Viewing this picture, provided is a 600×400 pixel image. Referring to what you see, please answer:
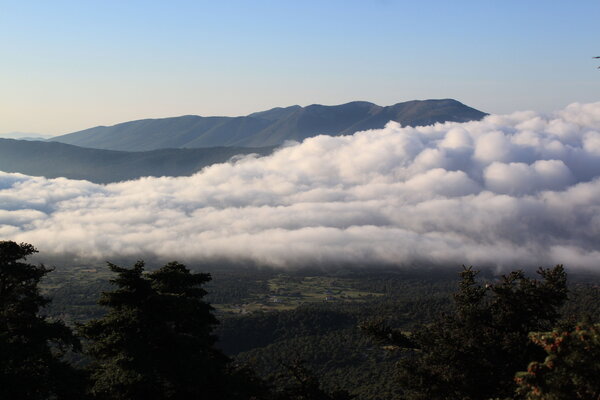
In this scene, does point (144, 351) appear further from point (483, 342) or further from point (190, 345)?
point (483, 342)

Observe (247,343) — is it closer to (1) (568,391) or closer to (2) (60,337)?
(2) (60,337)

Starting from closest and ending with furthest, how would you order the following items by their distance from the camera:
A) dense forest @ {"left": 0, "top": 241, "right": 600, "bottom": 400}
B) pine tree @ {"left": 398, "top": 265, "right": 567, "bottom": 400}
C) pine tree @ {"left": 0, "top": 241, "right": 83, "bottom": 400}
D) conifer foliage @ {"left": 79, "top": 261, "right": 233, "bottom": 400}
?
1. pine tree @ {"left": 0, "top": 241, "right": 83, "bottom": 400}
2. dense forest @ {"left": 0, "top": 241, "right": 600, "bottom": 400}
3. conifer foliage @ {"left": 79, "top": 261, "right": 233, "bottom": 400}
4. pine tree @ {"left": 398, "top": 265, "right": 567, "bottom": 400}

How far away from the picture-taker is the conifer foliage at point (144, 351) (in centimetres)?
3083

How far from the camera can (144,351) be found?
32.3 m

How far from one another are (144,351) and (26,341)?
8.72m

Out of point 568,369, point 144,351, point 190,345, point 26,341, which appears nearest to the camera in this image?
point 568,369

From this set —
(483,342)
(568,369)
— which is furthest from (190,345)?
(568,369)

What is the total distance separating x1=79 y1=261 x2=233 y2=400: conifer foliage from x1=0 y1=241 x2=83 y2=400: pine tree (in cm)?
273

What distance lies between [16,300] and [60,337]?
5.13 metres

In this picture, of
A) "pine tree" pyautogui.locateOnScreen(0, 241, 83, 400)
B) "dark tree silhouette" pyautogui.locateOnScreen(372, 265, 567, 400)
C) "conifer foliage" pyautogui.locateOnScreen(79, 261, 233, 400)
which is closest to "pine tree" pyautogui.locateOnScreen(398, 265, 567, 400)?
"dark tree silhouette" pyautogui.locateOnScreen(372, 265, 567, 400)

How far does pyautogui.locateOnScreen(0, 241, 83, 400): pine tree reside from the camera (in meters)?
28.0

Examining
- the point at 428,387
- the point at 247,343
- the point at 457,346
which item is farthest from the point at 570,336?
the point at 247,343

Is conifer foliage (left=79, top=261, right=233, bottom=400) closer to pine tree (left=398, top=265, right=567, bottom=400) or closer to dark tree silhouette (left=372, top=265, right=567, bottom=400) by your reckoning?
dark tree silhouette (left=372, top=265, right=567, bottom=400)

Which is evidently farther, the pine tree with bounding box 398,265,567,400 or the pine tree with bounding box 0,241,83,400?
the pine tree with bounding box 398,265,567,400
